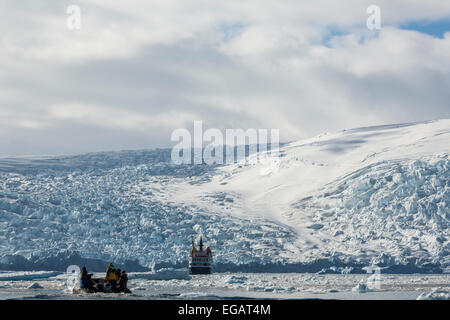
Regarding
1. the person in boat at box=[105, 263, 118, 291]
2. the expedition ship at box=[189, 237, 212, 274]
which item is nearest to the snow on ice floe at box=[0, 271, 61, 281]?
the expedition ship at box=[189, 237, 212, 274]

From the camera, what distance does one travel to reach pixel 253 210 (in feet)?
278

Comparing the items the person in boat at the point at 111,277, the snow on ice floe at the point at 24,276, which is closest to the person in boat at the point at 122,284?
the person in boat at the point at 111,277

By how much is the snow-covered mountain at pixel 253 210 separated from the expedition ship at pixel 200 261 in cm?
339

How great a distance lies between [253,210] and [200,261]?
78.9ft

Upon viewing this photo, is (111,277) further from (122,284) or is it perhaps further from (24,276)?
(24,276)

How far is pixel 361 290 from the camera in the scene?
1505 inches

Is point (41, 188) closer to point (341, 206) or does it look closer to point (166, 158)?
point (166, 158)

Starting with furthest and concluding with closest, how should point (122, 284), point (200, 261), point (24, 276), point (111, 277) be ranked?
point (200, 261), point (24, 276), point (111, 277), point (122, 284)

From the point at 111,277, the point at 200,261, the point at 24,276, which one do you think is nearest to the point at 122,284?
the point at 111,277

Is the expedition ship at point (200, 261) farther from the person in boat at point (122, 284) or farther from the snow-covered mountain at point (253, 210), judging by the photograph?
the person in boat at point (122, 284)
